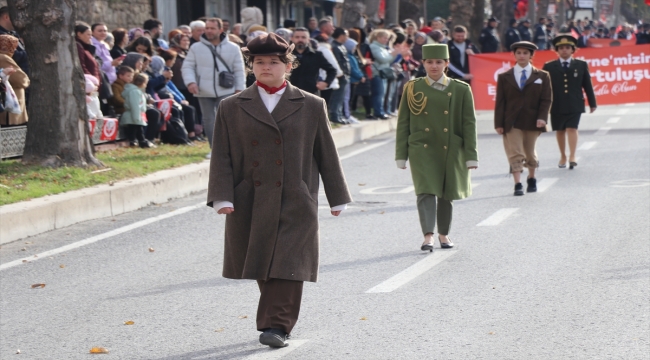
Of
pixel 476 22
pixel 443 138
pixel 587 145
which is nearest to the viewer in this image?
pixel 443 138

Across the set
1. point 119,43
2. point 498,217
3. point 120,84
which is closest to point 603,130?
point 119,43

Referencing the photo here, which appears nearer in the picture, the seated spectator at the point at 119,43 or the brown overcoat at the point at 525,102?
the brown overcoat at the point at 525,102

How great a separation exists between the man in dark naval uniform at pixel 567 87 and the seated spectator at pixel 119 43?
617cm

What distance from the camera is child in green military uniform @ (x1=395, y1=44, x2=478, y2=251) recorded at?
941cm

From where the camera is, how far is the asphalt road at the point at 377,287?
6316 millimetres

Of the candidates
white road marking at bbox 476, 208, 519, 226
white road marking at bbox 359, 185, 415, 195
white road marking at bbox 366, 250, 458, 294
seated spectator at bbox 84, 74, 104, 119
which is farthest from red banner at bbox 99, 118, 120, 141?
white road marking at bbox 366, 250, 458, 294

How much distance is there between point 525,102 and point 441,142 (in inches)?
150

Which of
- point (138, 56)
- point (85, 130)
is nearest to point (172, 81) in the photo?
point (138, 56)

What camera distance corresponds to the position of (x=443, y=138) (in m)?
9.47

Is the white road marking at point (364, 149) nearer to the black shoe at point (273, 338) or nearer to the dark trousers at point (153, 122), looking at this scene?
the dark trousers at point (153, 122)

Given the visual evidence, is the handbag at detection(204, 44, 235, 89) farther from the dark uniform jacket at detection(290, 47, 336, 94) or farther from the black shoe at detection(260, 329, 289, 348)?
the black shoe at detection(260, 329, 289, 348)

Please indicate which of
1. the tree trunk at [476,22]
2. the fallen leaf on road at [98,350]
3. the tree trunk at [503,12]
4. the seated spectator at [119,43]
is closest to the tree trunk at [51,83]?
the seated spectator at [119,43]

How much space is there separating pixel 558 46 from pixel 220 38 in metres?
4.36

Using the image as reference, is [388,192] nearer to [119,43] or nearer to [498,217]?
[498,217]
